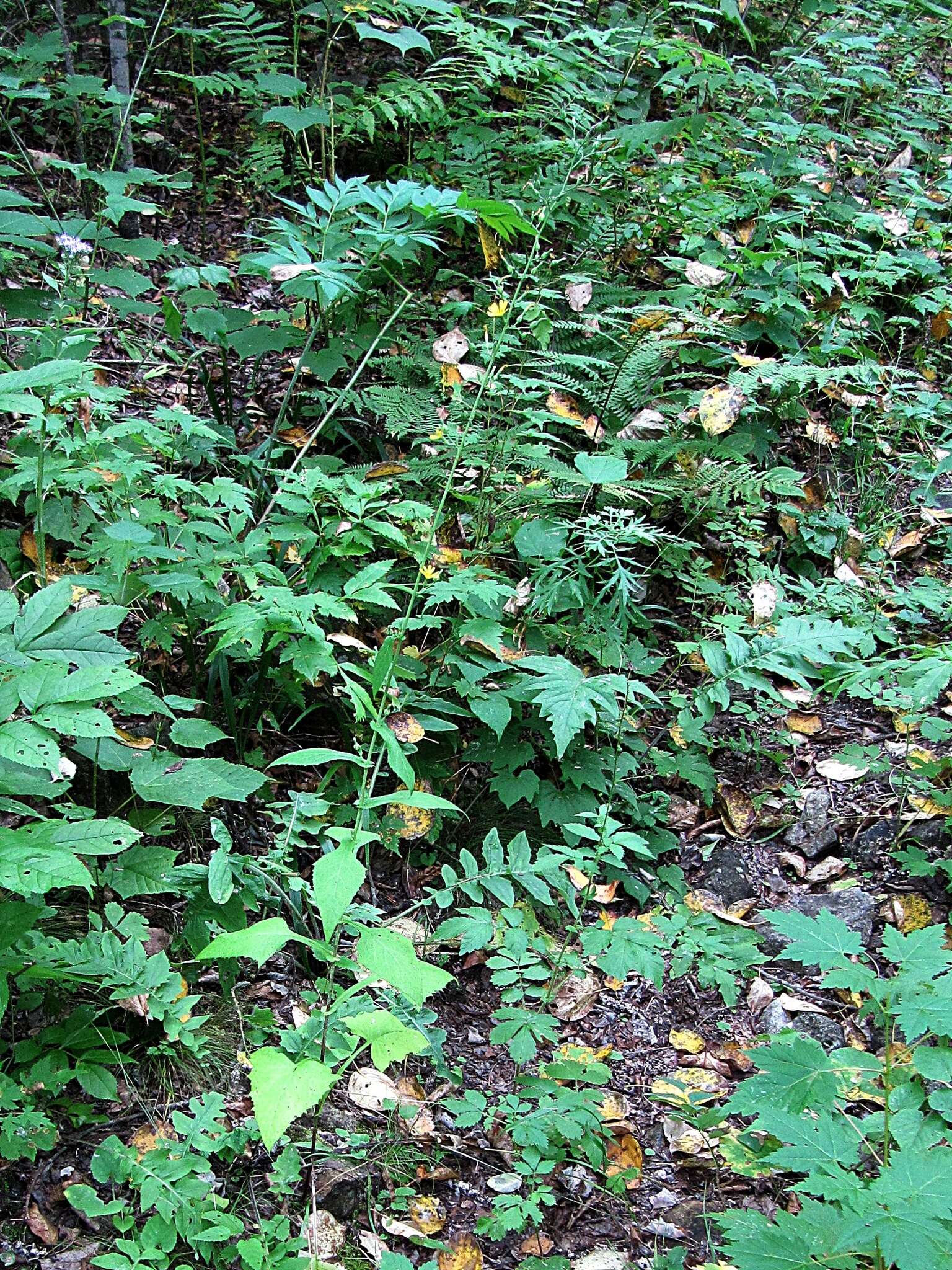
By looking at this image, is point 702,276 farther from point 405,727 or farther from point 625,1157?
point 625,1157

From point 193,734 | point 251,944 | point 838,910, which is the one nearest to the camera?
point 251,944

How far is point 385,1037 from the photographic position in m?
1.63

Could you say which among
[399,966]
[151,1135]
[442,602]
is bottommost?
[151,1135]

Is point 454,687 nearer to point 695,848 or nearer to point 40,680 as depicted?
point 695,848

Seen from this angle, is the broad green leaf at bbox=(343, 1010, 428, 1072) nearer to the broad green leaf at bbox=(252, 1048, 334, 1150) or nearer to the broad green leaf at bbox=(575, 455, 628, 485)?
the broad green leaf at bbox=(252, 1048, 334, 1150)

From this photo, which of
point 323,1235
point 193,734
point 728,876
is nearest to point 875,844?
point 728,876

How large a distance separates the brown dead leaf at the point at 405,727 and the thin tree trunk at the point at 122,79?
2.50 m

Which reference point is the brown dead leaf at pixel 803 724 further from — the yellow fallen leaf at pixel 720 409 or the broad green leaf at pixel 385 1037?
the broad green leaf at pixel 385 1037

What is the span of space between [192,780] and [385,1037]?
82cm

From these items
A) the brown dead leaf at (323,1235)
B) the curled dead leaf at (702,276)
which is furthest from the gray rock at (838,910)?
the curled dead leaf at (702,276)

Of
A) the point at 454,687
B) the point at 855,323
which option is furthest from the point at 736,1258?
the point at 855,323

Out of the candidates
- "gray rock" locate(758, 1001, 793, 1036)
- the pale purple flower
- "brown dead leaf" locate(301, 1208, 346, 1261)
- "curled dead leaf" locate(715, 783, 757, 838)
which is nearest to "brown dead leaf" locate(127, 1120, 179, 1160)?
"brown dead leaf" locate(301, 1208, 346, 1261)

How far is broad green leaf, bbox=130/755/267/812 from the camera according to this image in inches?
85.0

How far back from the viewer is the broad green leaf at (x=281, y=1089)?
1.40 m
